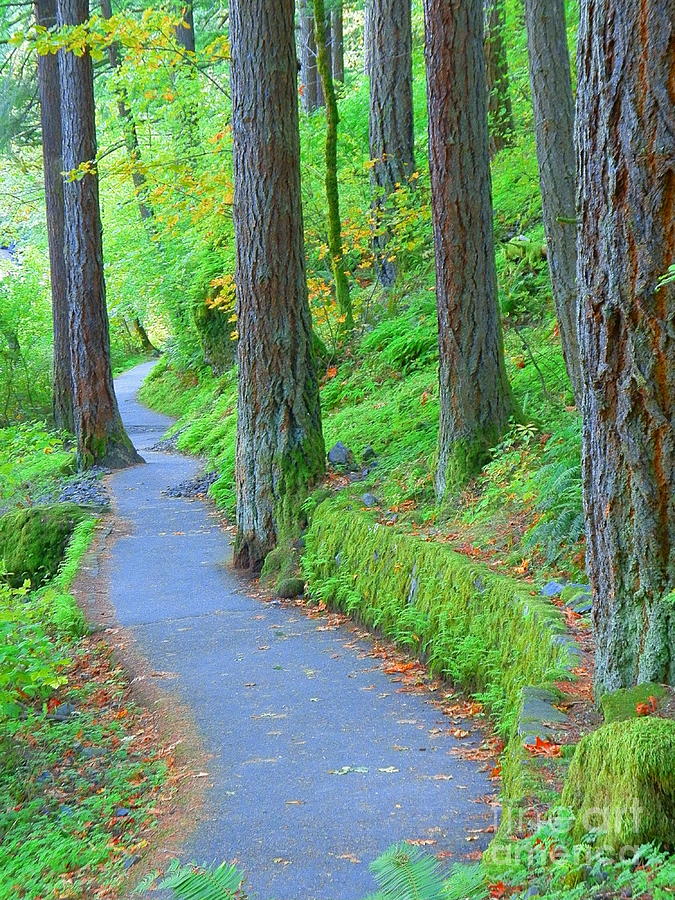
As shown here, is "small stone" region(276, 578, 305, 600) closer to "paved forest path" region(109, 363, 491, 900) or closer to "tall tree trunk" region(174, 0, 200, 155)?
"paved forest path" region(109, 363, 491, 900)

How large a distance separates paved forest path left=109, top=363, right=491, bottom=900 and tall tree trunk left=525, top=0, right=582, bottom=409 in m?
4.22

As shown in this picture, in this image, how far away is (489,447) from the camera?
8922 millimetres

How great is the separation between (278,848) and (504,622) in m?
2.44

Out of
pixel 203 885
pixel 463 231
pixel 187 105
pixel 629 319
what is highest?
pixel 187 105

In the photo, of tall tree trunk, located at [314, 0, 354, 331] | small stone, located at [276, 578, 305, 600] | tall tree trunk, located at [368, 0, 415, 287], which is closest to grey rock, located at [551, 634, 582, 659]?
small stone, located at [276, 578, 305, 600]

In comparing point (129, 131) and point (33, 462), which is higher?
point (129, 131)

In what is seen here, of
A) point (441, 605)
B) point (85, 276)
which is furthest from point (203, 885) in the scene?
point (85, 276)

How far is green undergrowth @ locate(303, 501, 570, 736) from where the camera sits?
577cm

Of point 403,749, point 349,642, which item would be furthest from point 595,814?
point 349,642

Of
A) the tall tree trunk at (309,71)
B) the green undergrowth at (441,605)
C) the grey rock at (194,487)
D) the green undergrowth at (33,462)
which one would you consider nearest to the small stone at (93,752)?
the green undergrowth at (441,605)

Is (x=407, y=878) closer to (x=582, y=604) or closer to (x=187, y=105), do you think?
(x=582, y=604)

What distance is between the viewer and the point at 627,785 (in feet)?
10.6

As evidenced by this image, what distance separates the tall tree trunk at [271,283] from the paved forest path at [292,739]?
1236 millimetres

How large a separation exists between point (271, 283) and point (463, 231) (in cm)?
245
